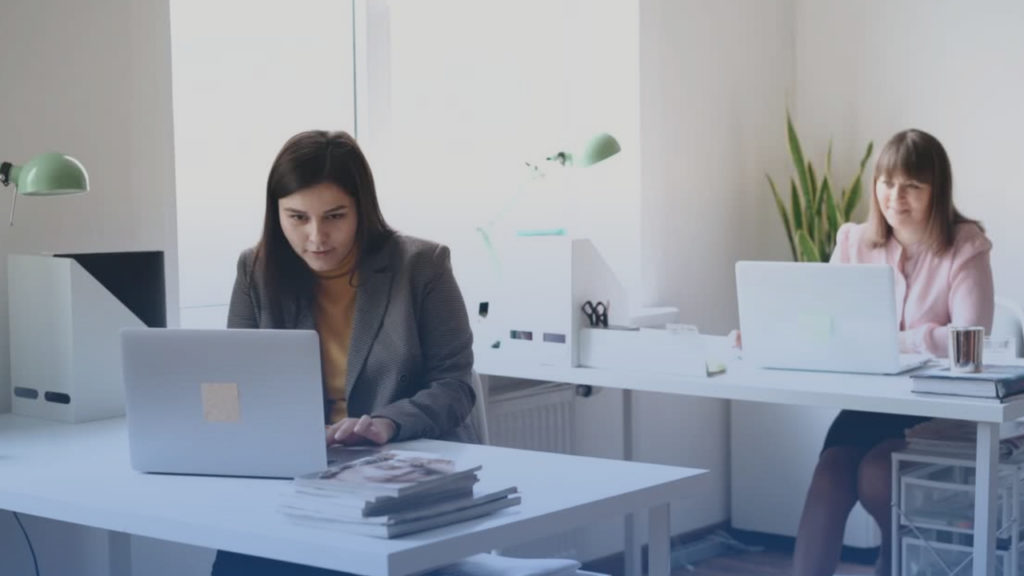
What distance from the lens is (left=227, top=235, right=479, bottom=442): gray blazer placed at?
97.6 inches

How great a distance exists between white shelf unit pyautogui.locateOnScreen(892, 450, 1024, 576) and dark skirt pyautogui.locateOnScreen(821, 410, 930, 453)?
11.8 inches

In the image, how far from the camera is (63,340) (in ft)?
8.89

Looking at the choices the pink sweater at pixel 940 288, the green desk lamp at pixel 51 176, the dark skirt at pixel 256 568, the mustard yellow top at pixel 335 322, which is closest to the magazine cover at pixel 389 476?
the dark skirt at pixel 256 568

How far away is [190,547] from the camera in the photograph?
3.10 metres

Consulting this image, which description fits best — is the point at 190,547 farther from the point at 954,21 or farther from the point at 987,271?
the point at 954,21

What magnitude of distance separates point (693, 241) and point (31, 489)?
113 inches

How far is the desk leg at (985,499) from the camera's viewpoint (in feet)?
8.87

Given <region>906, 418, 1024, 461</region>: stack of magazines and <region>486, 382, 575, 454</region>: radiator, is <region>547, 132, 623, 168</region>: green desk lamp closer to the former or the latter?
<region>486, 382, 575, 454</region>: radiator

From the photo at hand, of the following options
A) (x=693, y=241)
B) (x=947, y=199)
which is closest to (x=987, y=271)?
(x=947, y=199)

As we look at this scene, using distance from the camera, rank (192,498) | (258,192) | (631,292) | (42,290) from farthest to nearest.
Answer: (631,292) < (258,192) < (42,290) < (192,498)

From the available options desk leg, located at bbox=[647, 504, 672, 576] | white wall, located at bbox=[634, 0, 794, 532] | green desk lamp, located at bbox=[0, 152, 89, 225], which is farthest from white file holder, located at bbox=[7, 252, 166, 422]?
white wall, located at bbox=[634, 0, 794, 532]

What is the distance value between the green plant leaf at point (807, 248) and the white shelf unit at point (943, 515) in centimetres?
148

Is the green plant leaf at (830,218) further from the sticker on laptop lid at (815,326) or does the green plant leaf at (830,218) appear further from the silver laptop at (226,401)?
the silver laptop at (226,401)

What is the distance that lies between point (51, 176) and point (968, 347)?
6.26 feet
